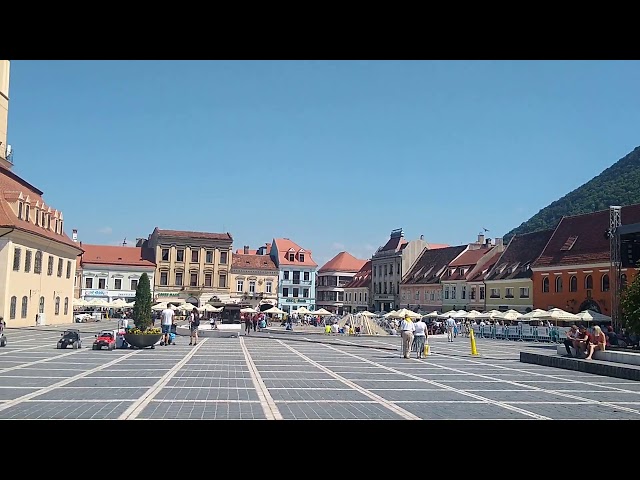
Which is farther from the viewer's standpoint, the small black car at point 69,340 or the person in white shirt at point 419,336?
the small black car at point 69,340

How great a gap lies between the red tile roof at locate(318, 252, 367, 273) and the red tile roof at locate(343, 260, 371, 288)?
2.56 metres

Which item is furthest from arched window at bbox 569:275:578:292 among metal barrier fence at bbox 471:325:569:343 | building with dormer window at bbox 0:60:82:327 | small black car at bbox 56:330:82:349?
small black car at bbox 56:330:82:349

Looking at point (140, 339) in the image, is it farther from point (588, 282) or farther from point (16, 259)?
point (588, 282)

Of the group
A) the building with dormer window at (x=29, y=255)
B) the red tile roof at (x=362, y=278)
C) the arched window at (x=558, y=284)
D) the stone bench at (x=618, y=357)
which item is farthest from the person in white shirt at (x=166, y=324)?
the red tile roof at (x=362, y=278)

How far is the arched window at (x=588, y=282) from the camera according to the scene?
Result: 172 feet

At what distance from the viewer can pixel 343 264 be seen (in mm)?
106062

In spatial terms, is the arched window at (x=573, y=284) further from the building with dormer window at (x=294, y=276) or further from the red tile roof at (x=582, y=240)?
the building with dormer window at (x=294, y=276)

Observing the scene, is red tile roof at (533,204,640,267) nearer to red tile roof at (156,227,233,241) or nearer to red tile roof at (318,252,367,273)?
red tile roof at (156,227,233,241)

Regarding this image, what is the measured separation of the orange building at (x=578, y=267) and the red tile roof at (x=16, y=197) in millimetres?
39951
